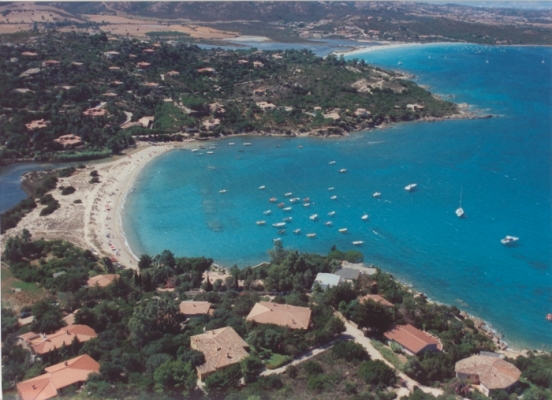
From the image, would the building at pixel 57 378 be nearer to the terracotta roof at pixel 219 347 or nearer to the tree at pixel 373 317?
the terracotta roof at pixel 219 347

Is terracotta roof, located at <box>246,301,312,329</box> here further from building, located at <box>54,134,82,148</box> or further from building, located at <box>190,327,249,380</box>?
building, located at <box>54,134,82,148</box>

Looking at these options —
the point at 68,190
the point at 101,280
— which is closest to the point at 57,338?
the point at 101,280

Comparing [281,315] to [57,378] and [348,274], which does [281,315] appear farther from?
[57,378]

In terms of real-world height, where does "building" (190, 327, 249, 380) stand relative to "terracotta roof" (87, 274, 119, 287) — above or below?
above

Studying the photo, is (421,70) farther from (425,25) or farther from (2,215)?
(2,215)

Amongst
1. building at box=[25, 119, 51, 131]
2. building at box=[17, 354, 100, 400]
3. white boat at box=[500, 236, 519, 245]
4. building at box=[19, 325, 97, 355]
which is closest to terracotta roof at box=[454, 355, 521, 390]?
building at box=[17, 354, 100, 400]

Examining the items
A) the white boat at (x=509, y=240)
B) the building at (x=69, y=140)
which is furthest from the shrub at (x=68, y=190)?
the white boat at (x=509, y=240)
